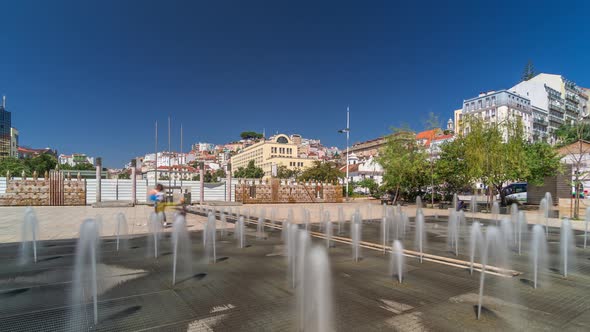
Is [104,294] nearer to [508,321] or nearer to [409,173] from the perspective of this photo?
[508,321]

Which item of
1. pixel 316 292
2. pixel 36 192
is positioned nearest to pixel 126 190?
pixel 36 192

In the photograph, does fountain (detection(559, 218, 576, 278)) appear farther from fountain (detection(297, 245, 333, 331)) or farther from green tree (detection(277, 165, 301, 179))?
green tree (detection(277, 165, 301, 179))

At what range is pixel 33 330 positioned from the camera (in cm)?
398

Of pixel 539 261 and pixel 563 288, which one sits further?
pixel 539 261

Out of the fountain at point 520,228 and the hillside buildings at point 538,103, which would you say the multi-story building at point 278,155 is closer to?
the hillside buildings at point 538,103

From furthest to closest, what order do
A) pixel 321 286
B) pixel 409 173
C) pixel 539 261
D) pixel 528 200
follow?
pixel 409 173, pixel 528 200, pixel 539 261, pixel 321 286

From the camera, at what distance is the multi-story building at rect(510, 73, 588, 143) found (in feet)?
302

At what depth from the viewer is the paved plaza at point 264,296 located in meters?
4.28

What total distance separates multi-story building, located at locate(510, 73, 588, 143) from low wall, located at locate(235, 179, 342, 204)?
77.4 metres

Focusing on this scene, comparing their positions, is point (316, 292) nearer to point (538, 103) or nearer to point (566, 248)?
point (566, 248)

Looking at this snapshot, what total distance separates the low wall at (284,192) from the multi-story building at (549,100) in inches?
3045

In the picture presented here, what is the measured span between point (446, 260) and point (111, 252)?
8737mm

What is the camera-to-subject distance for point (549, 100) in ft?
306

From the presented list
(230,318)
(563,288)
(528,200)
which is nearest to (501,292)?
(563,288)
